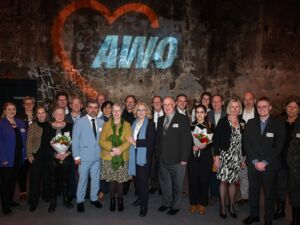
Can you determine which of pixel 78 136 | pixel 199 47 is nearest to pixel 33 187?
pixel 78 136

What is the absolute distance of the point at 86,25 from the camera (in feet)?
28.1

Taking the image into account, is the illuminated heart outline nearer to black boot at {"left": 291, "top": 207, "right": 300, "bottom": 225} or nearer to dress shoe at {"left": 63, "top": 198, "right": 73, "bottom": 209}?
dress shoe at {"left": 63, "top": 198, "right": 73, "bottom": 209}

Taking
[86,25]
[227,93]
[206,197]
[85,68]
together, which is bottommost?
[206,197]

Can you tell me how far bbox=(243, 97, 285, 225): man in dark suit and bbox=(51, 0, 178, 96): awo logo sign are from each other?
196 inches

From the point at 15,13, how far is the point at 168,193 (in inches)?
272

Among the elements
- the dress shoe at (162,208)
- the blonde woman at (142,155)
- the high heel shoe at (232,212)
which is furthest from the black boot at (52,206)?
the high heel shoe at (232,212)

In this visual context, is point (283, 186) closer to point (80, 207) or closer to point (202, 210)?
point (202, 210)

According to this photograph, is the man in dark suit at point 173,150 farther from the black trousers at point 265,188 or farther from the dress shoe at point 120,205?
the black trousers at point 265,188

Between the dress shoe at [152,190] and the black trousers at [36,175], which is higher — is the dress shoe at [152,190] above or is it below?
below

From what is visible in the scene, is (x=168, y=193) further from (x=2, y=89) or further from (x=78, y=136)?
(x=2, y=89)

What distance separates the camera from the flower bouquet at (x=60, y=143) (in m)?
4.60

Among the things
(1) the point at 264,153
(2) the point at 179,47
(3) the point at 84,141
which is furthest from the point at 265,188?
(2) the point at 179,47

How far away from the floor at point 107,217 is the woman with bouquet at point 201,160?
29 centimetres

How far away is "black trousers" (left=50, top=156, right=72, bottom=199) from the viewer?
472cm
